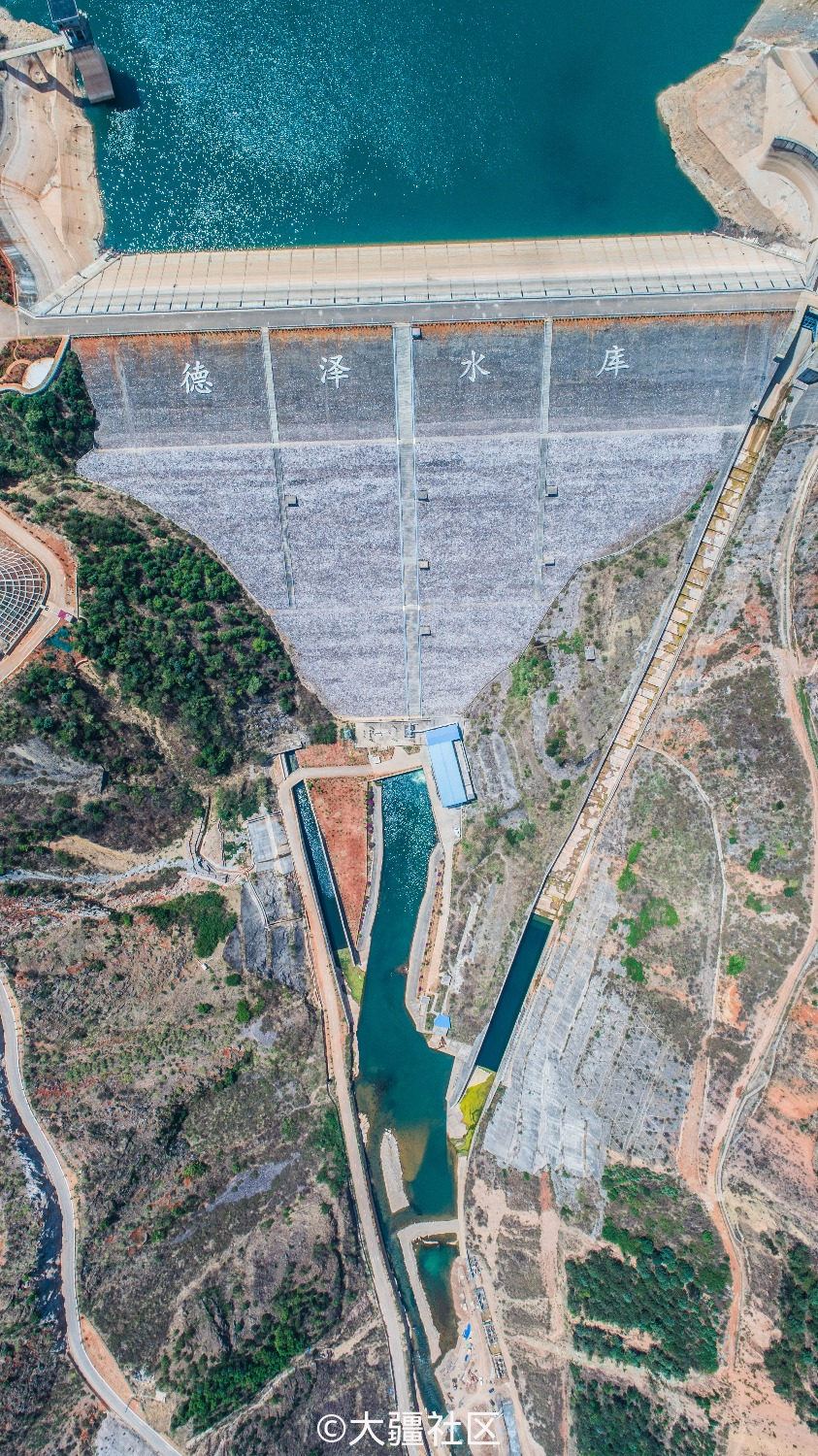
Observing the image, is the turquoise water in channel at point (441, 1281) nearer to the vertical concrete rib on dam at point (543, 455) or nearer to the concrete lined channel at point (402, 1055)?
the concrete lined channel at point (402, 1055)

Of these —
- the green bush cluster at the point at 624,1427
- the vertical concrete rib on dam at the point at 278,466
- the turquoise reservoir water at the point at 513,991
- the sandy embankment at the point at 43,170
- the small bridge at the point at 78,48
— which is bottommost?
the green bush cluster at the point at 624,1427

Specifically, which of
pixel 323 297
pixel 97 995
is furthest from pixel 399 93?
pixel 97 995

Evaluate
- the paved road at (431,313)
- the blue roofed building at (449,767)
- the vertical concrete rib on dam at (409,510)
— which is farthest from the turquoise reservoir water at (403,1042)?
the paved road at (431,313)

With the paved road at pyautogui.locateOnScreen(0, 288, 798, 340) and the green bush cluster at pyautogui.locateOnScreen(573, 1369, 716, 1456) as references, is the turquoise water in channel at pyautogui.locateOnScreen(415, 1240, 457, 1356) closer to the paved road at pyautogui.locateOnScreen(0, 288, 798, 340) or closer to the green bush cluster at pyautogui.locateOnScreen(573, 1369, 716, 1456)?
the green bush cluster at pyautogui.locateOnScreen(573, 1369, 716, 1456)

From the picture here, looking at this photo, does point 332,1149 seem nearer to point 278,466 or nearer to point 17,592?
point 17,592

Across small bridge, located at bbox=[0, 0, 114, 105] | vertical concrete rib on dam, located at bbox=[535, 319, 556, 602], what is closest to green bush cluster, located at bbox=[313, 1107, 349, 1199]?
vertical concrete rib on dam, located at bbox=[535, 319, 556, 602]

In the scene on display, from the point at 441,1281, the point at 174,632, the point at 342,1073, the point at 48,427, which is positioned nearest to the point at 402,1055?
the point at 342,1073

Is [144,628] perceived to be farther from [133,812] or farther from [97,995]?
[97,995]
